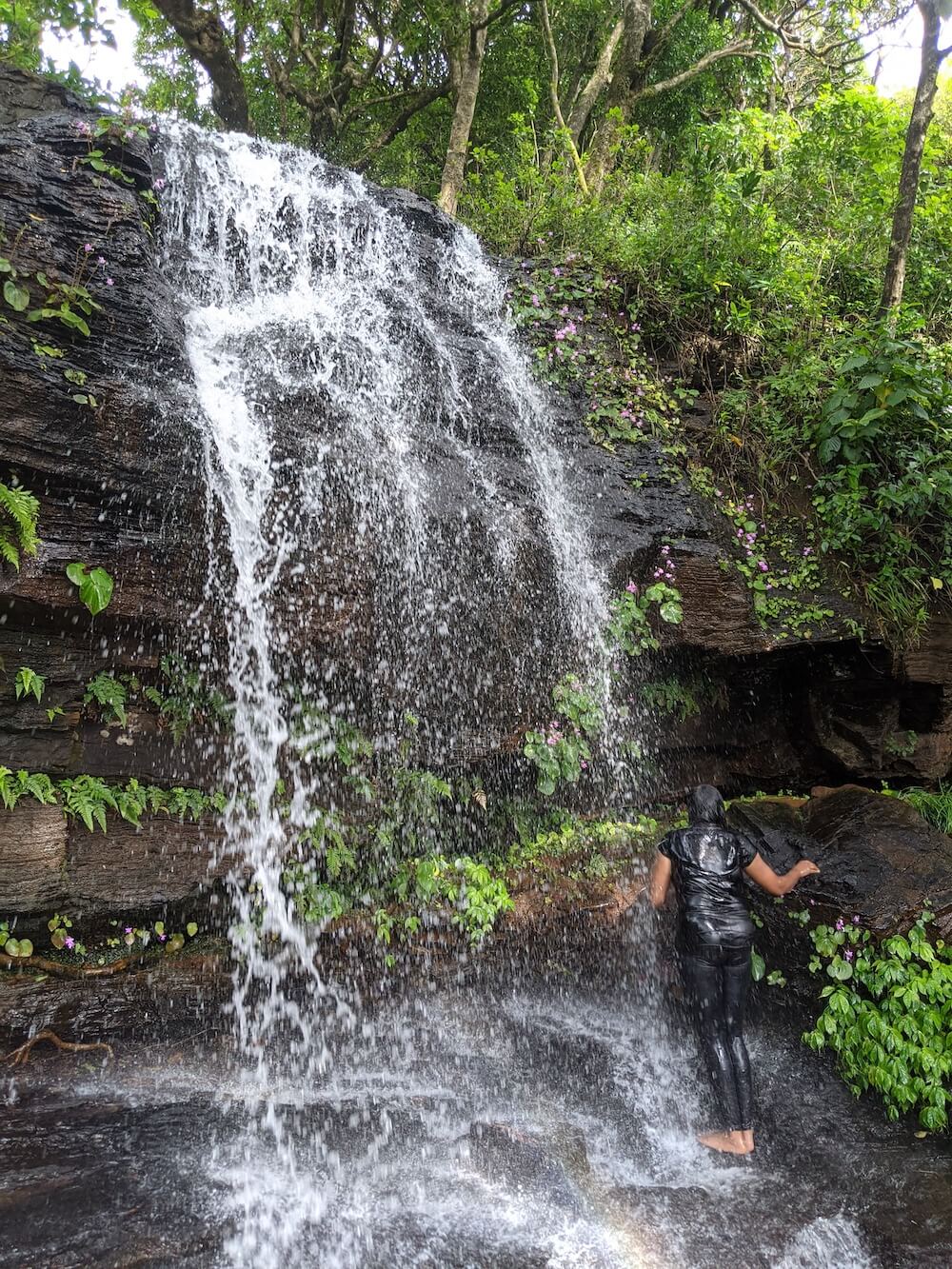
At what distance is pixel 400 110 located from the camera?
14172 mm

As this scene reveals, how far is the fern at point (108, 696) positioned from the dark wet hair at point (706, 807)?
3.92 metres

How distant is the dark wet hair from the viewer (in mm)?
5043

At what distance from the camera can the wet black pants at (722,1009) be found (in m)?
4.70

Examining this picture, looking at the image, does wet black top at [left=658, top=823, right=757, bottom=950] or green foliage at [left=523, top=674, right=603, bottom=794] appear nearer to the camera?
wet black top at [left=658, top=823, right=757, bottom=950]

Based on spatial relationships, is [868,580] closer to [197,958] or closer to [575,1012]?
[575,1012]

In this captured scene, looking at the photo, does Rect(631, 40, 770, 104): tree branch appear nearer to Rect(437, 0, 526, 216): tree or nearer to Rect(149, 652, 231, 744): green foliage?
Rect(437, 0, 526, 216): tree

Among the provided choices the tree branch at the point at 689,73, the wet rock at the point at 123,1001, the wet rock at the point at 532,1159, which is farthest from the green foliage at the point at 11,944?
the tree branch at the point at 689,73

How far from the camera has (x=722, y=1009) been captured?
4.79m

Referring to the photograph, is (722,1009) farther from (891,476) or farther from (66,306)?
(66,306)

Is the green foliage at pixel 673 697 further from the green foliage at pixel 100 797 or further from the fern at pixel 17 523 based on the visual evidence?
the fern at pixel 17 523

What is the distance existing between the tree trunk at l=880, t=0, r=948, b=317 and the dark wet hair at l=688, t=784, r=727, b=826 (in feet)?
18.9

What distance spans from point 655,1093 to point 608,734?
2787 mm

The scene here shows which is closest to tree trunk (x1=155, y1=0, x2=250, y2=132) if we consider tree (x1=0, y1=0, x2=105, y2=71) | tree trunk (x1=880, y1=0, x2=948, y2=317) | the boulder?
tree (x1=0, y1=0, x2=105, y2=71)

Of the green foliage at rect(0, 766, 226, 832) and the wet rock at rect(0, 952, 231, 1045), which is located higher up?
the green foliage at rect(0, 766, 226, 832)
